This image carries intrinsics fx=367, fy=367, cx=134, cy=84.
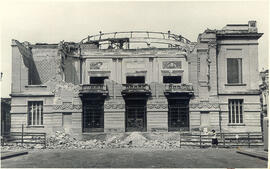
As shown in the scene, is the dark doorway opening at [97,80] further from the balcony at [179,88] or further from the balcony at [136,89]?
the balcony at [179,88]

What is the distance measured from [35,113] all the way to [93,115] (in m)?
5.05

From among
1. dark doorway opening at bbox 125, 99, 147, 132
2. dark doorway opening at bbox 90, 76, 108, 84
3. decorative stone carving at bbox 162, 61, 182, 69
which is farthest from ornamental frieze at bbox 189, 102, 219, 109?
dark doorway opening at bbox 90, 76, 108, 84

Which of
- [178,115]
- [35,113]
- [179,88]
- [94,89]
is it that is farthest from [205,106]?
[35,113]

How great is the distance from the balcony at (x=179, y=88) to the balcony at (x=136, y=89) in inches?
64.6

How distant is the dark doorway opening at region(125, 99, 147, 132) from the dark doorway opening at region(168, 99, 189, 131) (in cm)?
222

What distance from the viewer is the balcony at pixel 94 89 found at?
30.9 metres

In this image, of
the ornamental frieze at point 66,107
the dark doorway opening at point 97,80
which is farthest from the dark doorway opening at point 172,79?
the ornamental frieze at point 66,107

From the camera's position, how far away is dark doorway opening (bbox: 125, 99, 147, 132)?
103 feet

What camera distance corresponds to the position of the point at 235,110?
103 feet

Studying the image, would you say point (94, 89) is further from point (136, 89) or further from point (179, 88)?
point (179, 88)

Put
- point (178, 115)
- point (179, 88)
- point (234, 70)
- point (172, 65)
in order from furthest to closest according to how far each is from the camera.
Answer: point (172, 65) < point (234, 70) < point (178, 115) < point (179, 88)

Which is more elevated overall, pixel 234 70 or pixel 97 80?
pixel 234 70

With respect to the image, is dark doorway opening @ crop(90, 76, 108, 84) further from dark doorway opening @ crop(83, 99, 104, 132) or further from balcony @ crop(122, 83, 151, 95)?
balcony @ crop(122, 83, 151, 95)

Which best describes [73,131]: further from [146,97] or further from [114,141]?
[146,97]
